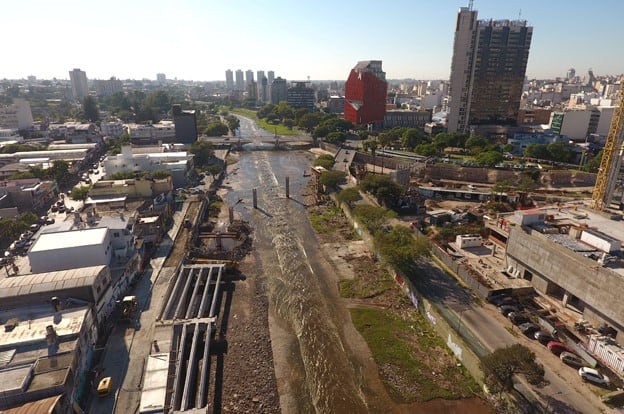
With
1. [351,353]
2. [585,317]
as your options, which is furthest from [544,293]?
[351,353]

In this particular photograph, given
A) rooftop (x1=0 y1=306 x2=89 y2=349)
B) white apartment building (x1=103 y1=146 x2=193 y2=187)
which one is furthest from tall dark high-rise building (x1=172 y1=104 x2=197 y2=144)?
rooftop (x1=0 y1=306 x2=89 y2=349)

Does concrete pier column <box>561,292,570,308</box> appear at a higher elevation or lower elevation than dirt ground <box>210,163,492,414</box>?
higher

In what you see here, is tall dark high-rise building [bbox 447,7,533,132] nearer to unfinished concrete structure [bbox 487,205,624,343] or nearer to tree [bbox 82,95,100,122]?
unfinished concrete structure [bbox 487,205,624,343]

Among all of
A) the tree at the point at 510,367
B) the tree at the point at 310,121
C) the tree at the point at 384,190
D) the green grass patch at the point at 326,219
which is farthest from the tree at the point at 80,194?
the tree at the point at 310,121

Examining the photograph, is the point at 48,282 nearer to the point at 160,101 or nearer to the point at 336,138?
the point at 336,138

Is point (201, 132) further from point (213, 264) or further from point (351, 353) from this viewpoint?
point (351, 353)

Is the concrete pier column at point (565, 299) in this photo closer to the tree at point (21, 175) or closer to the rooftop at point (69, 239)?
the rooftop at point (69, 239)
